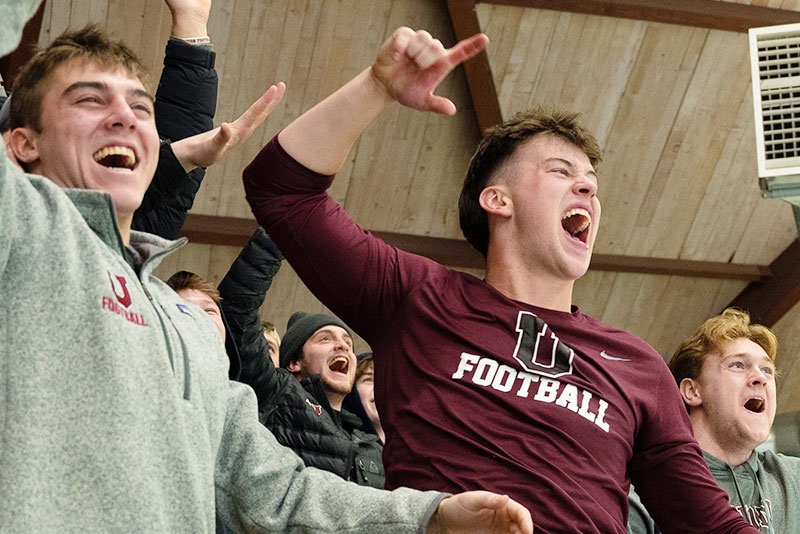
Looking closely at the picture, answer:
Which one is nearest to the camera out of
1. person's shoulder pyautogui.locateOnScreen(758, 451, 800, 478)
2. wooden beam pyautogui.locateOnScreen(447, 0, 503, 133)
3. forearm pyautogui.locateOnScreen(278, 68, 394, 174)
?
forearm pyautogui.locateOnScreen(278, 68, 394, 174)

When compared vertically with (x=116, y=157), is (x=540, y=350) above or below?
below

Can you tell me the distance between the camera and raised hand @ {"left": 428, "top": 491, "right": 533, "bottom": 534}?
4.83 feet

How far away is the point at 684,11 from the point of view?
244 inches

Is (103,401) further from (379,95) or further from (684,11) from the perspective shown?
(684,11)

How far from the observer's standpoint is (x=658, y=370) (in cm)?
209

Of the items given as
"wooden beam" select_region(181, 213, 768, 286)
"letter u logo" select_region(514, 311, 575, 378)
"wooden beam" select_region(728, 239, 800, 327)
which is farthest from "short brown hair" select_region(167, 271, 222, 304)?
"wooden beam" select_region(728, 239, 800, 327)

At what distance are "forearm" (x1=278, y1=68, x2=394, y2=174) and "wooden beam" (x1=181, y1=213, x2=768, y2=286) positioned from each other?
4.77 meters

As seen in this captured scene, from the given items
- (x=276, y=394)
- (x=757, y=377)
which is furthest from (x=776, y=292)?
(x=276, y=394)

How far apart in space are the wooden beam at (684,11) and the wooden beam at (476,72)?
107mm

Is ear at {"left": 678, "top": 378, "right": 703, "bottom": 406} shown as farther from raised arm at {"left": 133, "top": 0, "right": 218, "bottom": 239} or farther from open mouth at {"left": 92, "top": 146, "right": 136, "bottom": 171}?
open mouth at {"left": 92, "top": 146, "right": 136, "bottom": 171}

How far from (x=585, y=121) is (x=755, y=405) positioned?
3.40m

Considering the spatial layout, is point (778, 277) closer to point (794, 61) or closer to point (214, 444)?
point (794, 61)

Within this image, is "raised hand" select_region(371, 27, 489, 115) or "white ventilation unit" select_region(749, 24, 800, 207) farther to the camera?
"white ventilation unit" select_region(749, 24, 800, 207)

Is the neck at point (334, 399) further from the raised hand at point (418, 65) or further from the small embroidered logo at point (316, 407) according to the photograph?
the raised hand at point (418, 65)
